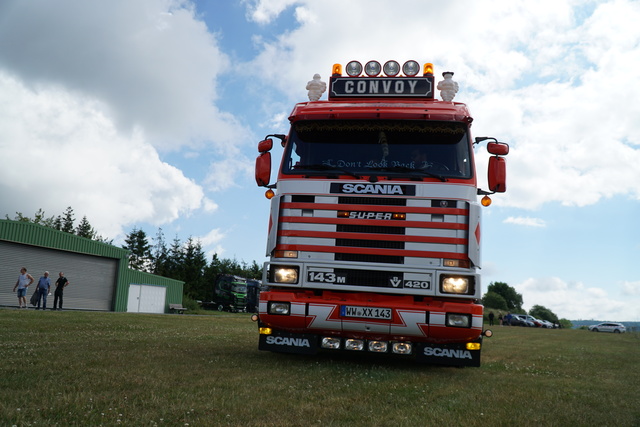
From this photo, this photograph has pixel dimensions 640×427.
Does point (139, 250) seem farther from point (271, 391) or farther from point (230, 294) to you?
point (271, 391)

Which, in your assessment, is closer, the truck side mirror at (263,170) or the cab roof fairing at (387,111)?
the cab roof fairing at (387,111)

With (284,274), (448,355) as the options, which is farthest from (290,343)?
(448,355)

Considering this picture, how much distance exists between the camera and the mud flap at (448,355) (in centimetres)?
695

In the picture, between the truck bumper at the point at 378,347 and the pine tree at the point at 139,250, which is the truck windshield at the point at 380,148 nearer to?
the truck bumper at the point at 378,347

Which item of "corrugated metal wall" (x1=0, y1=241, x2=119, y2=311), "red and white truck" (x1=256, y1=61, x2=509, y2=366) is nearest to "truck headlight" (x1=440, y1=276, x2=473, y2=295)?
"red and white truck" (x1=256, y1=61, x2=509, y2=366)

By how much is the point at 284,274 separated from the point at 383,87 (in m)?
3.46

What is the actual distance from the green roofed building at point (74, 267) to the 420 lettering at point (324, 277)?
26.2 m

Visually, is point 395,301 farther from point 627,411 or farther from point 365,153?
point 627,411

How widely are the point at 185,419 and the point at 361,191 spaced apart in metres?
3.99

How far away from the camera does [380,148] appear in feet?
24.8

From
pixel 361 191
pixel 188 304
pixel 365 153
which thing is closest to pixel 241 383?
pixel 361 191

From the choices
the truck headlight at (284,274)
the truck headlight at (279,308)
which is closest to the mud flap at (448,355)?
the truck headlight at (279,308)

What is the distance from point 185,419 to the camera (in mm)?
3883

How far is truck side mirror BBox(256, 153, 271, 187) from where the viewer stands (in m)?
8.01
